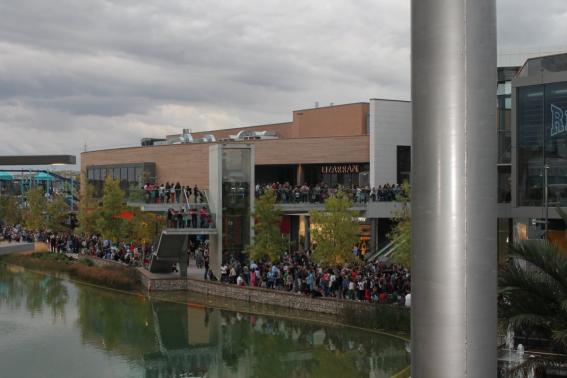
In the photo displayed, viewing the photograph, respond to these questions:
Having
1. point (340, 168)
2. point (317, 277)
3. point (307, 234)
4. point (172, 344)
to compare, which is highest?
point (340, 168)

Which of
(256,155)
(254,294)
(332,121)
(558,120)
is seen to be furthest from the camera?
(332,121)

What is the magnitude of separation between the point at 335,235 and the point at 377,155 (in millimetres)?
14568

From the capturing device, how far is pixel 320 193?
39625mm

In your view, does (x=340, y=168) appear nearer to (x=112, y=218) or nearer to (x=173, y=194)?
(x=112, y=218)

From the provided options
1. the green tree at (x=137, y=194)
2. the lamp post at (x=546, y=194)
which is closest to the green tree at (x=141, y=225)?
the green tree at (x=137, y=194)

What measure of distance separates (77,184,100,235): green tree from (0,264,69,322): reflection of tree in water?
7.51 metres

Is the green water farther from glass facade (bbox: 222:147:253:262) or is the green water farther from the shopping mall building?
the shopping mall building

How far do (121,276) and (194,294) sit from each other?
5.30 metres

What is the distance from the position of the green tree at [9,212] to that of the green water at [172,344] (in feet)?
144

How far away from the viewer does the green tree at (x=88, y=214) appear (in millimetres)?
53191

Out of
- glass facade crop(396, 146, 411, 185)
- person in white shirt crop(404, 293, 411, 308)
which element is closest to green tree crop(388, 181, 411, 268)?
person in white shirt crop(404, 293, 411, 308)

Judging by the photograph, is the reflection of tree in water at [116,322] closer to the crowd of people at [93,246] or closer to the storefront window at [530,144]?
the crowd of people at [93,246]

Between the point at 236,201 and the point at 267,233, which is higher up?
the point at 236,201

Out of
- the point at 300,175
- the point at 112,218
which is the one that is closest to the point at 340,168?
the point at 300,175
